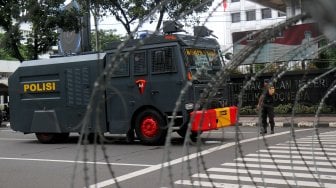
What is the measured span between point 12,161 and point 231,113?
5.18 meters

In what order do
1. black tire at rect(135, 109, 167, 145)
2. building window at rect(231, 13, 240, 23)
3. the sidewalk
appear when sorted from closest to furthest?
black tire at rect(135, 109, 167, 145), the sidewalk, building window at rect(231, 13, 240, 23)

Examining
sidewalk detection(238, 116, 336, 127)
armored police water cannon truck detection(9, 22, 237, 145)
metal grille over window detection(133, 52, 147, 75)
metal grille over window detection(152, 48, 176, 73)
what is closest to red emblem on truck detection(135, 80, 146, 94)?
armored police water cannon truck detection(9, 22, 237, 145)

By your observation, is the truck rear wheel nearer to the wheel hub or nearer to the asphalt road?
the asphalt road

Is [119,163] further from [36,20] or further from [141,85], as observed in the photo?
[36,20]

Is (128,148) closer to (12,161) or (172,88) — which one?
(172,88)

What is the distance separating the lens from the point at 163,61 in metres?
12.1

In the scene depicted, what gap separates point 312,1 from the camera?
167cm

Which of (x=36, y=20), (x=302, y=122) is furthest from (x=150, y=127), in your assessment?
(x=302, y=122)

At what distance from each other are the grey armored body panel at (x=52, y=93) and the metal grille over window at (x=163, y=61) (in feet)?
4.35

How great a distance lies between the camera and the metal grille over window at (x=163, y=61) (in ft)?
39.2

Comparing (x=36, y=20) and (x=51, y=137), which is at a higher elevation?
(x=36, y=20)

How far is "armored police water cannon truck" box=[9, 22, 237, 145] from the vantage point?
11.9 metres

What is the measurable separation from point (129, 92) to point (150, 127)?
101 cm

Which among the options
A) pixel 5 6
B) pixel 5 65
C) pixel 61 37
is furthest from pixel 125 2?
pixel 5 65
